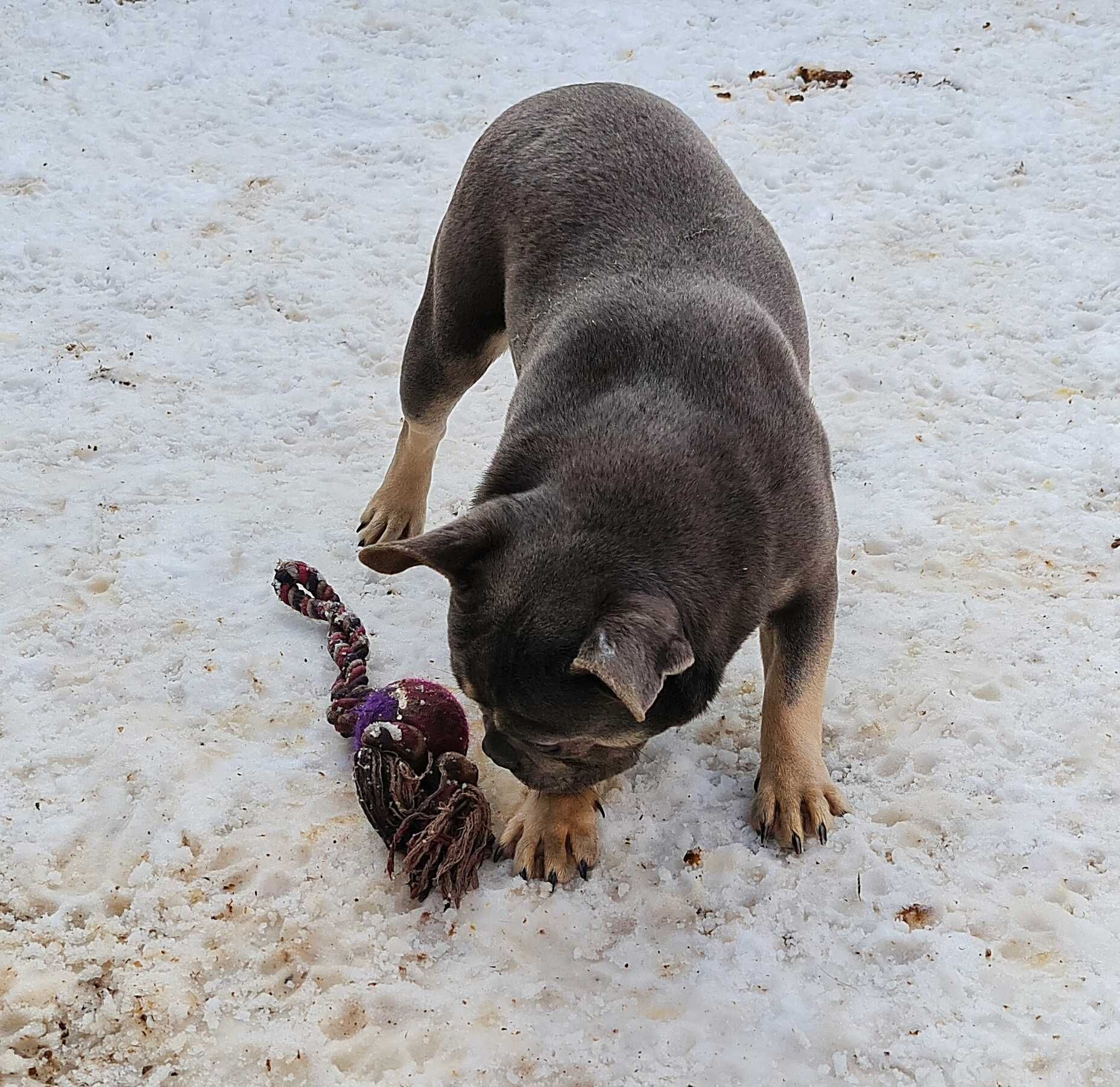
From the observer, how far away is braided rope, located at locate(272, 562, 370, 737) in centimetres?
435

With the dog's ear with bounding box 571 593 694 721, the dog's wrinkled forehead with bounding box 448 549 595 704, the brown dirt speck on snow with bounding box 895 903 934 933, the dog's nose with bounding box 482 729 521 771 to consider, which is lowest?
the brown dirt speck on snow with bounding box 895 903 934 933

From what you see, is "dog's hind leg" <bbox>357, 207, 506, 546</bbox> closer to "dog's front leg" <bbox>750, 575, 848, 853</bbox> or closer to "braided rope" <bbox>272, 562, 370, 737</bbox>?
"braided rope" <bbox>272, 562, 370, 737</bbox>

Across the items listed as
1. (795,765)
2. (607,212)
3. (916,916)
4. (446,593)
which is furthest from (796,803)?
(607,212)

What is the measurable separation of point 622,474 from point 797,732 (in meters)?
1.43

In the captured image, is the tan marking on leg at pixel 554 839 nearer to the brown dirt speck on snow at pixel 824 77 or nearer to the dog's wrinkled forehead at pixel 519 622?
the dog's wrinkled forehead at pixel 519 622

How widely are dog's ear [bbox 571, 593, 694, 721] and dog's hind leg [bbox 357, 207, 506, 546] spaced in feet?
7.69

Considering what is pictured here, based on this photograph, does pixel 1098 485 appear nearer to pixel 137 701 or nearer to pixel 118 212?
pixel 137 701

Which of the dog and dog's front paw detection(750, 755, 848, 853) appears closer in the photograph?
the dog

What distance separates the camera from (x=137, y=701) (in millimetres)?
4504

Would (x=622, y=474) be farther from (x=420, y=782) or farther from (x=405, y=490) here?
(x=405, y=490)

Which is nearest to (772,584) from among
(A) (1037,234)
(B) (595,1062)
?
(B) (595,1062)

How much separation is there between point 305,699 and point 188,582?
3.09ft

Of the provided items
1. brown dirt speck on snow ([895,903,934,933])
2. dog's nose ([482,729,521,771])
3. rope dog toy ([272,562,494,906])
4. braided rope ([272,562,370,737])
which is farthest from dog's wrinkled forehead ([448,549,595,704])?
brown dirt speck on snow ([895,903,934,933])

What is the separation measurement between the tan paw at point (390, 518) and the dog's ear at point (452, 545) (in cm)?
233
